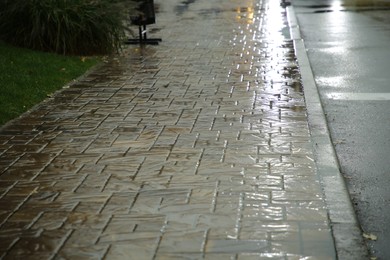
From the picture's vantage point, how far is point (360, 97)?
1092cm

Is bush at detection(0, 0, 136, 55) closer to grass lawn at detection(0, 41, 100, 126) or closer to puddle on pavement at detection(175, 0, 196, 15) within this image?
grass lawn at detection(0, 41, 100, 126)

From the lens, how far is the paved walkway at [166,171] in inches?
224

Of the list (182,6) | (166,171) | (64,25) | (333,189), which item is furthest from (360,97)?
(182,6)

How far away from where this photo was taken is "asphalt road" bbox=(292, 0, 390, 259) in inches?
265

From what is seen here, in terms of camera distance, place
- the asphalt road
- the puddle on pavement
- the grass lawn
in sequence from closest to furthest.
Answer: the asphalt road → the grass lawn → the puddle on pavement

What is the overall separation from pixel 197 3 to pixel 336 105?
58.7 feet

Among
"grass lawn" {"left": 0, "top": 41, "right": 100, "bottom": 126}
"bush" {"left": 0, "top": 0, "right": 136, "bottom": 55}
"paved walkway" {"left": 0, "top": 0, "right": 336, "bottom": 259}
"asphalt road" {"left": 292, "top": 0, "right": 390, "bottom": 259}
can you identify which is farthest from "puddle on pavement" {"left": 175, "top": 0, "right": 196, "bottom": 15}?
"paved walkway" {"left": 0, "top": 0, "right": 336, "bottom": 259}

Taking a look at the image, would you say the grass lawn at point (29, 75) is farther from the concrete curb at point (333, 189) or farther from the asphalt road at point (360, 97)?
the asphalt road at point (360, 97)

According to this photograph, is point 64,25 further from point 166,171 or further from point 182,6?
point 182,6

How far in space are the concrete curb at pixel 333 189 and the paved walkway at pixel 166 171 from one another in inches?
3.9

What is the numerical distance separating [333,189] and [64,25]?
8973 mm

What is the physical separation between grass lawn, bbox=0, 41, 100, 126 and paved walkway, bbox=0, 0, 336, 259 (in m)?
0.25

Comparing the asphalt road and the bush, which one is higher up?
the bush

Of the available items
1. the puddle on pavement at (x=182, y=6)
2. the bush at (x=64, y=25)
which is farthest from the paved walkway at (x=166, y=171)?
the puddle on pavement at (x=182, y=6)
